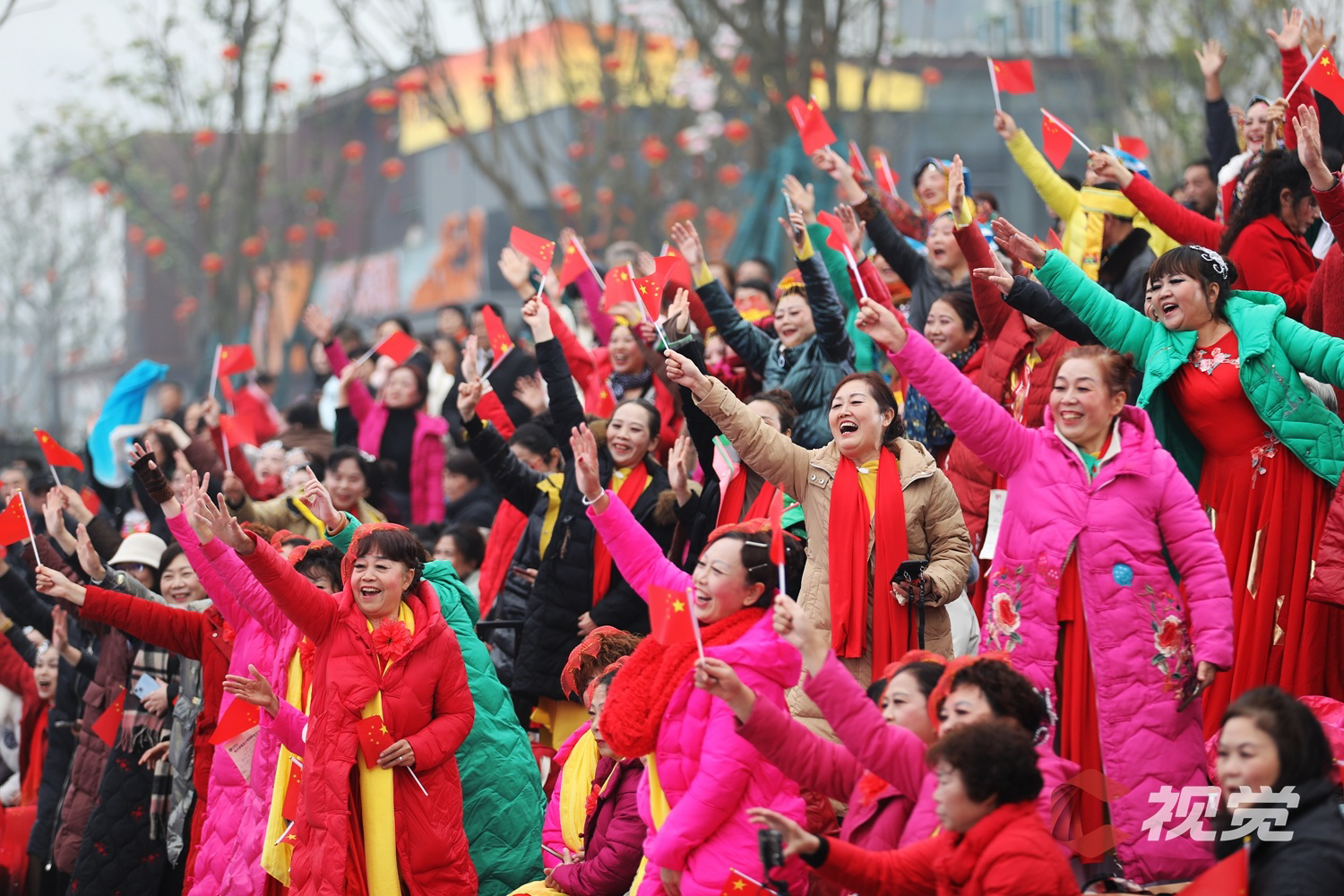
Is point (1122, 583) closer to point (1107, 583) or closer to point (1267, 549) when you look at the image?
point (1107, 583)

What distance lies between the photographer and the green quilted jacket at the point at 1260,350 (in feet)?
17.8

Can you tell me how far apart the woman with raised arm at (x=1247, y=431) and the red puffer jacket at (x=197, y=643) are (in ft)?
12.6

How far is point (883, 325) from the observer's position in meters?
4.90

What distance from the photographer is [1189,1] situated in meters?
17.6

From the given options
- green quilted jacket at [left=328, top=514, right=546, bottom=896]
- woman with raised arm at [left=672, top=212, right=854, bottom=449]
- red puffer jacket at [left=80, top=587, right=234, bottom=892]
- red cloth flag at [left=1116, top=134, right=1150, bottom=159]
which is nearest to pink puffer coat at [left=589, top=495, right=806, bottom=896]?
green quilted jacket at [left=328, top=514, right=546, bottom=896]

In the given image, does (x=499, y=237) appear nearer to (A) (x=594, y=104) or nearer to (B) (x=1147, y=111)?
(A) (x=594, y=104)

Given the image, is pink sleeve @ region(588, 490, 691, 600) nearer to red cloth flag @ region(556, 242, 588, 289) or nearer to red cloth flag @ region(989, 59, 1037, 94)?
red cloth flag @ region(556, 242, 588, 289)

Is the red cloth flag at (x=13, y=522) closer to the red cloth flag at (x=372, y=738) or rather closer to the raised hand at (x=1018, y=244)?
the red cloth flag at (x=372, y=738)

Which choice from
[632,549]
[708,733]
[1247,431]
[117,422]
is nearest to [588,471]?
[632,549]

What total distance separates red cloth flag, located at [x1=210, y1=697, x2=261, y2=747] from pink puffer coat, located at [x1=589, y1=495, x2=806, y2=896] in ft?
6.63

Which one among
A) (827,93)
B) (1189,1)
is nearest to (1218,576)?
(827,93)

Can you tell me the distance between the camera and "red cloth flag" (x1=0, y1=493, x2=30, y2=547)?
728 centimetres

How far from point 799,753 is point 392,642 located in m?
2.02

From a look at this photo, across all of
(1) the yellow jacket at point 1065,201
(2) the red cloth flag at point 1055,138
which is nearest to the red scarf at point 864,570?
(2) the red cloth flag at point 1055,138
